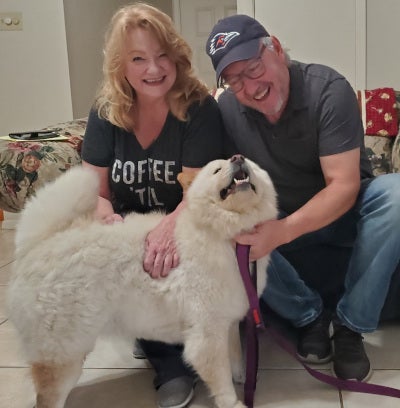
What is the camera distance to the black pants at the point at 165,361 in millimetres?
1538

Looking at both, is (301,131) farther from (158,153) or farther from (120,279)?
(120,279)

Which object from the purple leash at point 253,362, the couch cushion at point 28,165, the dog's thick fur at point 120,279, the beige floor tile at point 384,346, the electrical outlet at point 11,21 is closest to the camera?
the dog's thick fur at point 120,279

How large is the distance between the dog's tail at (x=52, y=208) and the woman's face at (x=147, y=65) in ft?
1.58

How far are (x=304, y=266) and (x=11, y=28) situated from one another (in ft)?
10.3

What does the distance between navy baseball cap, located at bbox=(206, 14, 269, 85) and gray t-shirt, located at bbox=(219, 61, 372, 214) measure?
21 centimetres

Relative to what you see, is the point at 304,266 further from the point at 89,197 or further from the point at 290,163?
the point at 89,197

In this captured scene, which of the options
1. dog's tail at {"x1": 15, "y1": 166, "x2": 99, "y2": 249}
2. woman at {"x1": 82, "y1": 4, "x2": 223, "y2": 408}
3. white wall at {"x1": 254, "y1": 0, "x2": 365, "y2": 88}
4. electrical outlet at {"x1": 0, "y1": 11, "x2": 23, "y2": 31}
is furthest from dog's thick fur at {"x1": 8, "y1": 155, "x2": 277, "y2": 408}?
electrical outlet at {"x1": 0, "y1": 11, "x2": 23, "y2": 31}

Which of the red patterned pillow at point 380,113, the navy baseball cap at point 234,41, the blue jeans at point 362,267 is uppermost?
the navy baseball cap at point 234,41

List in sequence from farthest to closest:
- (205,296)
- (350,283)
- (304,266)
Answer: (304,266) < (350,283) < (205,296)

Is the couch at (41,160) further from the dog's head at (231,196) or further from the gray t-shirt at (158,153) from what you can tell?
the dog's head at (231,196)

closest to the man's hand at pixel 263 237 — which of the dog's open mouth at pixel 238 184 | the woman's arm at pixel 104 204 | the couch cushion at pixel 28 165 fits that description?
the dog's open mouth at pixel 238 184

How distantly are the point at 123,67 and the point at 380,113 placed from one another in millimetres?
1557

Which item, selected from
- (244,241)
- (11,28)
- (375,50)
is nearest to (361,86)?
(375,50)

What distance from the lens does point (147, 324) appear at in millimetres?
1389
